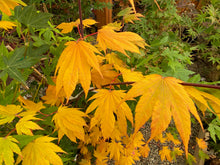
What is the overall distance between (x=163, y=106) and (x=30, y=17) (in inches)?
19.3

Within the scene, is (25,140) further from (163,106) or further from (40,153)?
(163,106)

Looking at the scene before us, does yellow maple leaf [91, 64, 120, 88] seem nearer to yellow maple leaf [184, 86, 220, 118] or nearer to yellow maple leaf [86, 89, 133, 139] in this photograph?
yellow maple leaf [86, 89, 133, 139]

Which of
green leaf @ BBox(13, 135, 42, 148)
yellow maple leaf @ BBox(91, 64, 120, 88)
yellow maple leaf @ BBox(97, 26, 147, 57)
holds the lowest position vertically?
green leaf @ BBox(13, 135, 42, 148)

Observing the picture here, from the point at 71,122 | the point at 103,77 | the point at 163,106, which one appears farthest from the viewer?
the point at 103,77

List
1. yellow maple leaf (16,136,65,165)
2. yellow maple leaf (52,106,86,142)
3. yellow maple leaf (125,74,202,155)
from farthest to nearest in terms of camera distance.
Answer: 1. yellow maple leaf (52,106,86,142)
2. yellow maple leaf (16,136,65,165)
3. yellow maple leaf (125,74,202,155)

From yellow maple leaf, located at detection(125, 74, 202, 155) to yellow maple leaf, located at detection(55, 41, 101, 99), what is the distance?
0.13 m

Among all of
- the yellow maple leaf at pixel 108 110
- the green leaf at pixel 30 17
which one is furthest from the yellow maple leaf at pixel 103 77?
the green leaf at pixel 30 17

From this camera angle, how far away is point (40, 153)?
0.46m

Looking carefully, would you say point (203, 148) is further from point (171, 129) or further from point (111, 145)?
point (111, 145)

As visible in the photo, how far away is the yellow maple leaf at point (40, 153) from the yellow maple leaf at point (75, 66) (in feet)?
0.59

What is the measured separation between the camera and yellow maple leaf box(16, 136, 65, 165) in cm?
46

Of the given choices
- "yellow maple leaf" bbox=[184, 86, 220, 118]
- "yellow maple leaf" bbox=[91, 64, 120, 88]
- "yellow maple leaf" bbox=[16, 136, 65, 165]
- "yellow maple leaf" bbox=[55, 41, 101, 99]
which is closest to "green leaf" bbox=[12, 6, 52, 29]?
"yellow maple leaf" bbox=[55, 41, 101, 99]

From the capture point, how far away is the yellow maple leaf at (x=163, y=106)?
0.34 meters

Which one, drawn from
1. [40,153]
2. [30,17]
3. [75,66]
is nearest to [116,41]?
[75,66]
